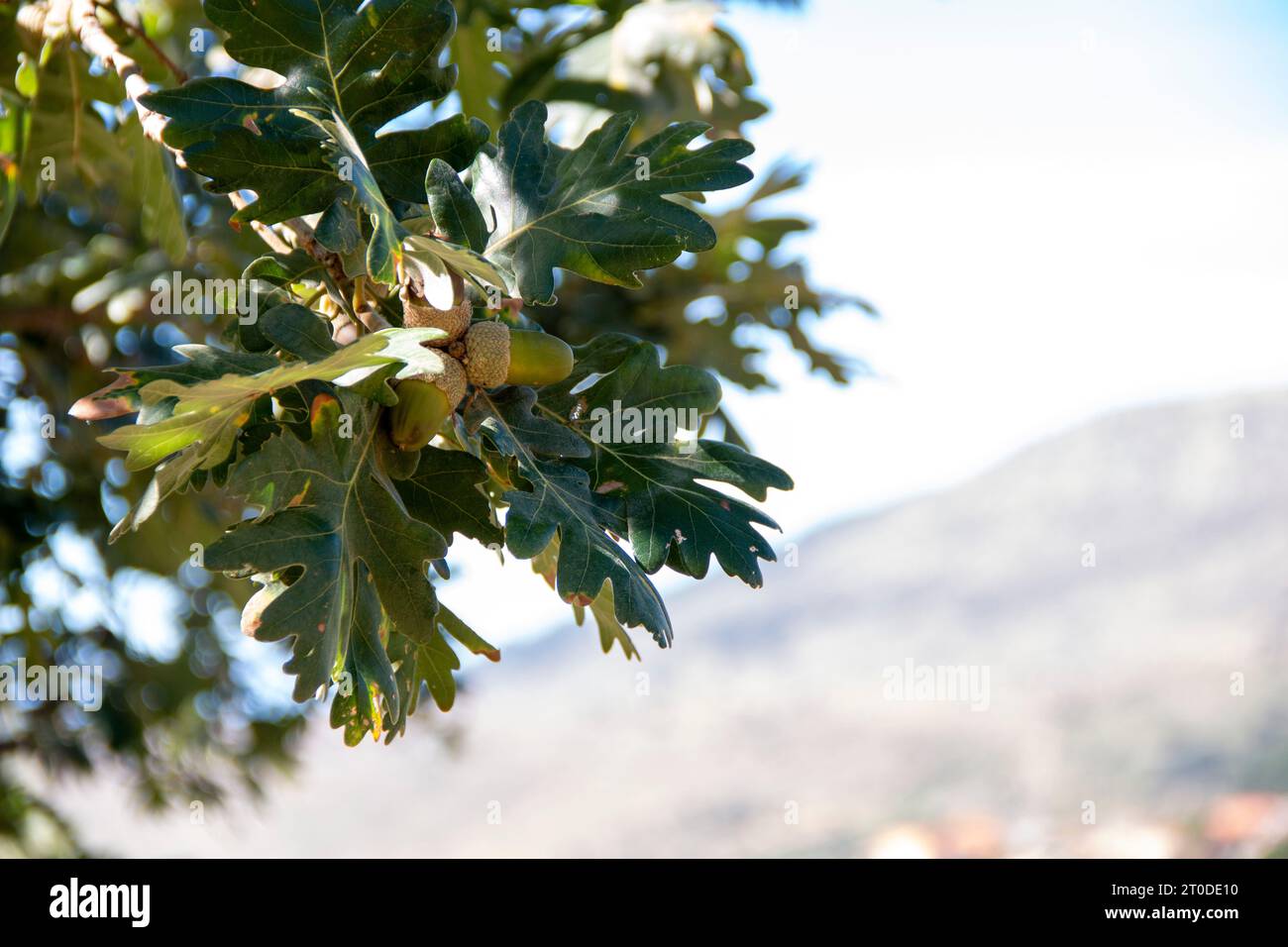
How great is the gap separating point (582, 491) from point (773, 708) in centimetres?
3969

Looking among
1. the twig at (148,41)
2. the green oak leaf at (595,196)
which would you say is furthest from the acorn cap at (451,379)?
the twig at (148,41)

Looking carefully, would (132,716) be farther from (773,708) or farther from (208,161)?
(773,708)

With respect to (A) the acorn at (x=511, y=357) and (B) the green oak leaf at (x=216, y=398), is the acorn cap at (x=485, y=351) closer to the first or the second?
(A) the acorn at (x=511, y=357)

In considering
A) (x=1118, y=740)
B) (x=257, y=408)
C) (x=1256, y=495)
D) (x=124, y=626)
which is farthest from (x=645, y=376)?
(x=1256, y=495)

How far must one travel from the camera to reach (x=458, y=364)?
1.20m

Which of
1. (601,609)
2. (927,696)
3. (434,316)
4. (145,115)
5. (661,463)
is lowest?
(601,609)

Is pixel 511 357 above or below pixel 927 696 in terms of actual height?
below

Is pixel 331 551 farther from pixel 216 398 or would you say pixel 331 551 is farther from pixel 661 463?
pixel 661 463

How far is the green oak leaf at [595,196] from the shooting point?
131 centimetres

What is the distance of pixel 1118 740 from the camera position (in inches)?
1337

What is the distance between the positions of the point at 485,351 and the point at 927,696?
36.6 metres

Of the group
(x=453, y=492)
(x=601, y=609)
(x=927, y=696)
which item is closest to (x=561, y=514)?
(x=453, y=492)

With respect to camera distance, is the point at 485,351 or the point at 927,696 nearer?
the point at 485,351
